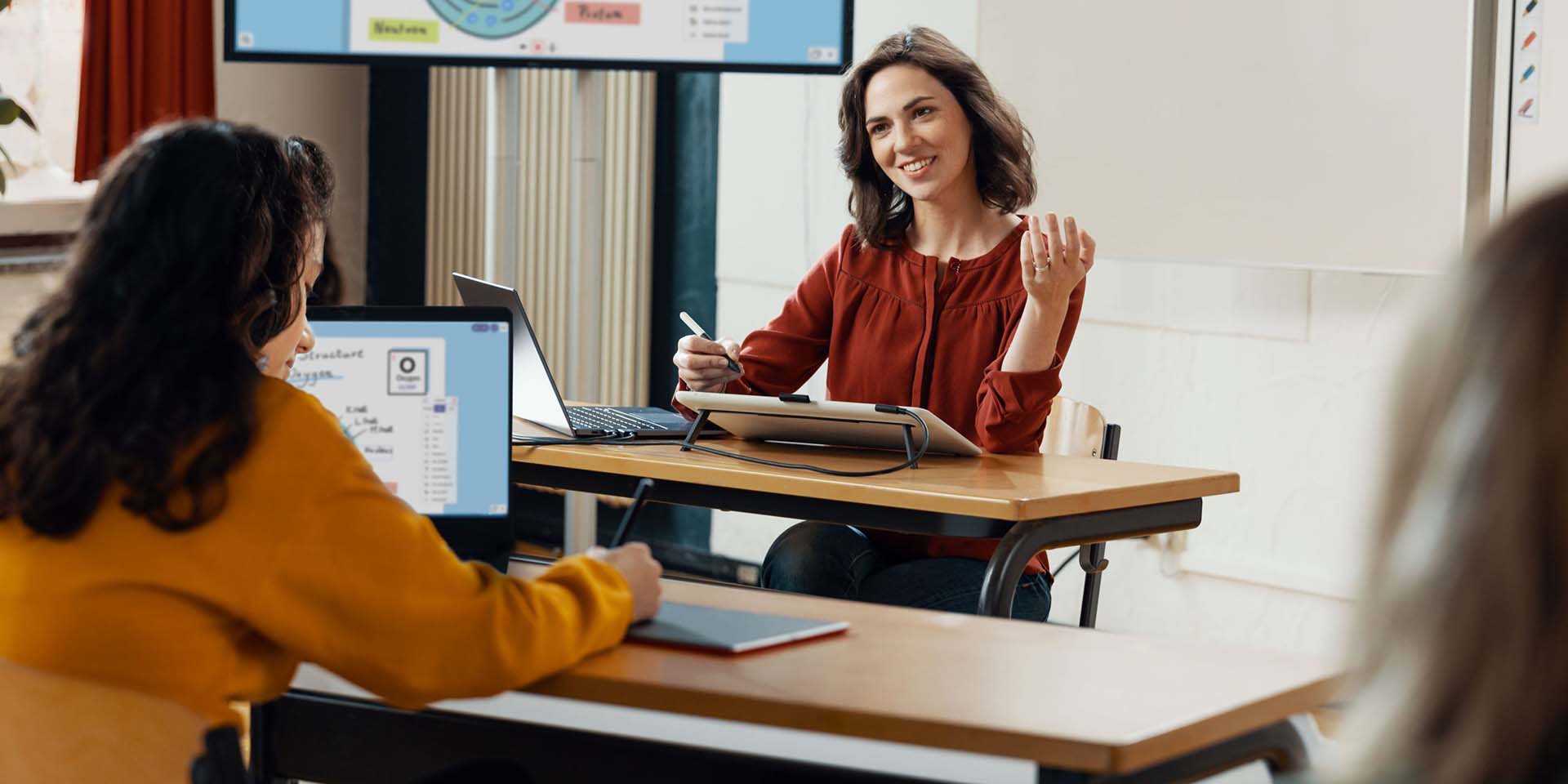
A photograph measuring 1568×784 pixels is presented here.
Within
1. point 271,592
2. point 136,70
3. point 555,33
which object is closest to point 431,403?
point 271,592

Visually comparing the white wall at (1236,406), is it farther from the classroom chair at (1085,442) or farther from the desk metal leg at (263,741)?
the desk metal leg at (263,741)

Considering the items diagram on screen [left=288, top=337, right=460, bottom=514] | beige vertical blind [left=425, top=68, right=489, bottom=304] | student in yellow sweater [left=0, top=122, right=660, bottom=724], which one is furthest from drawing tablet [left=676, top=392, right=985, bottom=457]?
beige vertical blind [left=425, top=68, right=489, bottom=304]

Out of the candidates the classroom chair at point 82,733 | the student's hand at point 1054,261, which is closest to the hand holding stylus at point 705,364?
the student's hand at point 1054,261

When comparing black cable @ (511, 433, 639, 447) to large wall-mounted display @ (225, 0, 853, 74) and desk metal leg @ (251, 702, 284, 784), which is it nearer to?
desk metal leg @ (251, 702, 284, 784)

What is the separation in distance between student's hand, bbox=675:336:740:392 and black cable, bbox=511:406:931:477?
0.37 ft

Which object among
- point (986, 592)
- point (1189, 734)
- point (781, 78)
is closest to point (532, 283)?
point (781, 78)

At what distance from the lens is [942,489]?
7.16 feet

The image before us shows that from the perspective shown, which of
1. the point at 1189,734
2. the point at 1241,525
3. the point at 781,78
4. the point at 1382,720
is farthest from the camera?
the point at 781,78

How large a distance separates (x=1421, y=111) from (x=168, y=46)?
3406mm

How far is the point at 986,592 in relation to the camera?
7.06 ft

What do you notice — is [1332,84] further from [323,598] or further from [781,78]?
[323,598]

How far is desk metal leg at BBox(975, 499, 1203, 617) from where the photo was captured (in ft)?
7.02

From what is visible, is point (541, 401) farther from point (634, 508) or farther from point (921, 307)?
point (634, 508)

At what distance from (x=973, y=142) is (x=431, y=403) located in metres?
1.11
